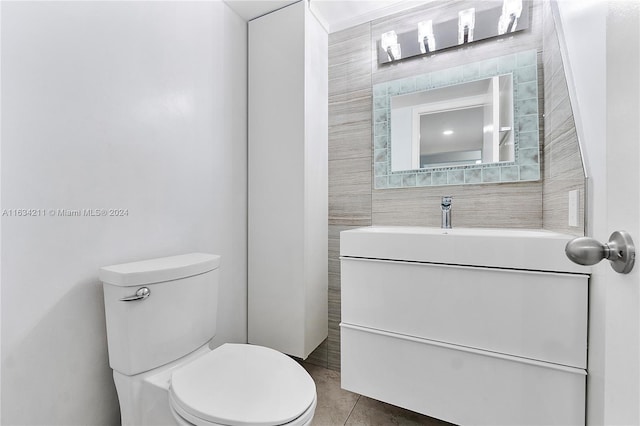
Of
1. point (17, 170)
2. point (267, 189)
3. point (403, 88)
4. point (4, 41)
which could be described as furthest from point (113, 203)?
point (403, 88)

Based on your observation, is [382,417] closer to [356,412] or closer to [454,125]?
[356,412]

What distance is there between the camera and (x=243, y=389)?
2.82 feet

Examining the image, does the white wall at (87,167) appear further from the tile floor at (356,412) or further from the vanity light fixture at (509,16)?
the vanity light fixture at (509,16)

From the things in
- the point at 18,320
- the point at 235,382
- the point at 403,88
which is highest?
the point at 403,88

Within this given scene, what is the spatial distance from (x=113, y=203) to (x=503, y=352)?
4.84 feet

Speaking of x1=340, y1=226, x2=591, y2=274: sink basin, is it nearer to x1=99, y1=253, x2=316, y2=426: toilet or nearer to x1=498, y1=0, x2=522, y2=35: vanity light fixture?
x1=99, y1=253, x2=316, y2=426: toilet

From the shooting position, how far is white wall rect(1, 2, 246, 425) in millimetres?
864

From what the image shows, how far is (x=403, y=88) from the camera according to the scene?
1617 millimetres

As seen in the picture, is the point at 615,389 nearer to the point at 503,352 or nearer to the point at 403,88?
the point at 503,352

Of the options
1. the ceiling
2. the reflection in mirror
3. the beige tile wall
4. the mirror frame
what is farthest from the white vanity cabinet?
the ceiling

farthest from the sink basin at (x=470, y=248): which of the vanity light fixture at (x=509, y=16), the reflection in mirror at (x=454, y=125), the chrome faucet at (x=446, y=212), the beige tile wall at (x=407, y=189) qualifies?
the vanity light fixture at (x=509, y=16)

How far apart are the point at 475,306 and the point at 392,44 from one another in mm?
1377

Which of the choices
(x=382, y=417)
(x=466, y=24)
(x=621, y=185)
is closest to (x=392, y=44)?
(x=466, y=24)

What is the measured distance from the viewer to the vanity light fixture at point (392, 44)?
1.61m
